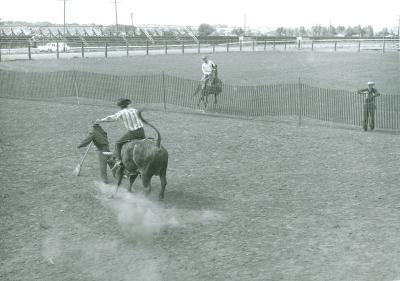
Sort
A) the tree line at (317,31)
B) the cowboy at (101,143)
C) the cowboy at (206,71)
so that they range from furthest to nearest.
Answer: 1. the tree line at (317,31)
2. the cowboy at (206,71)
3. the cowboy at (101,143)

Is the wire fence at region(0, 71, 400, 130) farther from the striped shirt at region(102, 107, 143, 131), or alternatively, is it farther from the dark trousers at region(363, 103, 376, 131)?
the striped shirt at region(102, 107, 143, 131)

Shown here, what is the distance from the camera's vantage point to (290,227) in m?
9.11

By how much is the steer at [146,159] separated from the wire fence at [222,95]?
9.41 metres

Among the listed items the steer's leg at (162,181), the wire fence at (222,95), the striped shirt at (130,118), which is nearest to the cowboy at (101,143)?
the striped shirt at (130,118)

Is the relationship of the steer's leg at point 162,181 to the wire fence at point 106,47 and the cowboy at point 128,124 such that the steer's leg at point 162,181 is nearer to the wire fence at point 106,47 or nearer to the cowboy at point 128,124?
the cowboy at point 128,124

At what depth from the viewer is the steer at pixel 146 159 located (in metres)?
10.00

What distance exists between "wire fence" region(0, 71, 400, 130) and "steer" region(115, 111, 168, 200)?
30.9 ft

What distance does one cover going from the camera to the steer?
10.00 meters

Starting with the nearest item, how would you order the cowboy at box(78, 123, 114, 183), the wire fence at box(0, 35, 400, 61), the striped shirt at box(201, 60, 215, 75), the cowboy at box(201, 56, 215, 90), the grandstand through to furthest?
the cowboy at box(78, 123, 114, 183)
the cowboy at box(201, 56, 215, 90)
the striped shirt at box(201, 60, 215, 75)
the wire fence at box(0, 35, 400, 61)
the grandstand

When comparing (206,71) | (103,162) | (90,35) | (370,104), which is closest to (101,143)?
(103,162)

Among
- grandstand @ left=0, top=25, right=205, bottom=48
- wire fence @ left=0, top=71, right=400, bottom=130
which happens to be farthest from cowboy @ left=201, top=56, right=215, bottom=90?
grandstand @ left=0, top=25, right=205, bottom=48

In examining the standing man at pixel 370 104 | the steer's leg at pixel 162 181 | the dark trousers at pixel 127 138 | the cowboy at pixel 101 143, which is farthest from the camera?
the standing man at pixel 370 104

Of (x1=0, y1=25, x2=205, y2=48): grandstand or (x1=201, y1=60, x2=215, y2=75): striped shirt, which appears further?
(x1=0, y1=25, x2=205, y2=48): grandstand

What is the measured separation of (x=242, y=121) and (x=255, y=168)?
6.31 meters
